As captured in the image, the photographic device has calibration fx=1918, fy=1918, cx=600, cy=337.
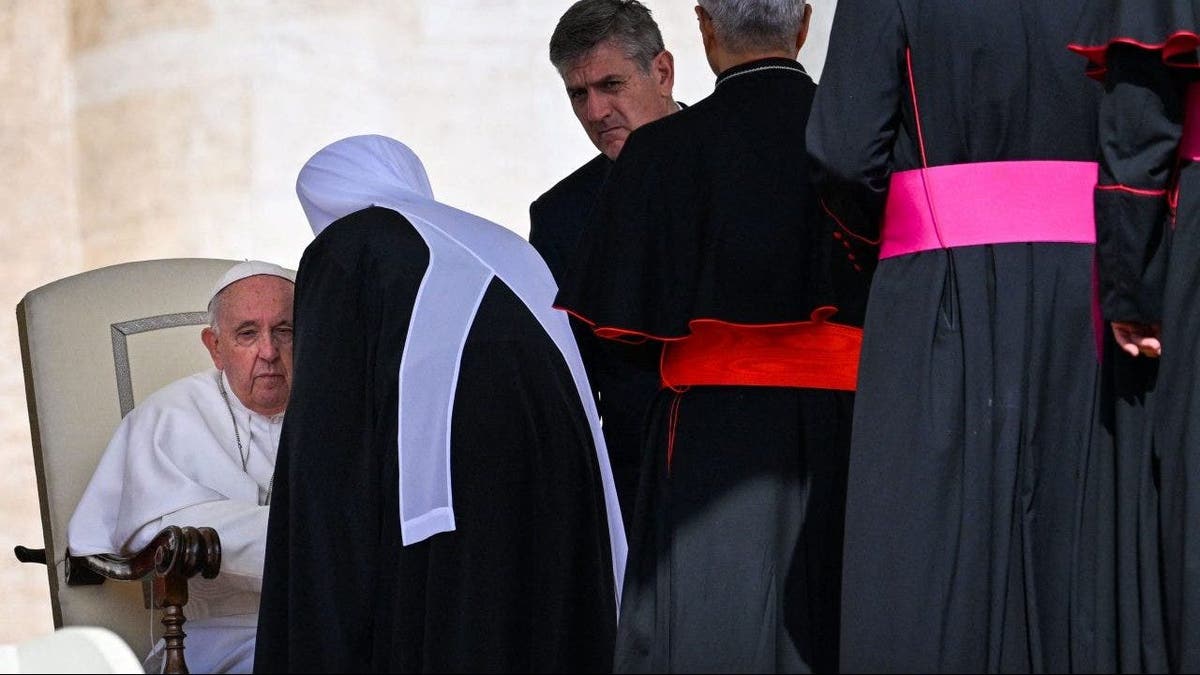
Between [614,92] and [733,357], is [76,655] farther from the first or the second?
[614,92]

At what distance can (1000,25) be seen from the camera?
310 cm

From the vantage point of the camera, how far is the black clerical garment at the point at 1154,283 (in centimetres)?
285

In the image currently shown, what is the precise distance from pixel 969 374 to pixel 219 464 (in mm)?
2347

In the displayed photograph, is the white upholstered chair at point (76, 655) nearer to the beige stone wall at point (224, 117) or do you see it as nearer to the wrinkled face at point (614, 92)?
the wrinkled face at point (614, 92)

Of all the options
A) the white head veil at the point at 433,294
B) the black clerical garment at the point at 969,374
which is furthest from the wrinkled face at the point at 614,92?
the black clerical garment at the point at 969,374

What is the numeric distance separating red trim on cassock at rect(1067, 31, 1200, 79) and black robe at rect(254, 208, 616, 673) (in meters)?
1.55

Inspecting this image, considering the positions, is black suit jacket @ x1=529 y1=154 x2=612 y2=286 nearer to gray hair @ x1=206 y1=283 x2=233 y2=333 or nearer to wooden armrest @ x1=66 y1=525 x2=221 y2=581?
gray hair @ x1=206 y1=283 x2=233 y2=333

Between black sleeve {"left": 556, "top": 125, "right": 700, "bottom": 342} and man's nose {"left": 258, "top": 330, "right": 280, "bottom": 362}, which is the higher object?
black sleeve {"left": 556, "top": 125, "right": 700, "bottom": 342}

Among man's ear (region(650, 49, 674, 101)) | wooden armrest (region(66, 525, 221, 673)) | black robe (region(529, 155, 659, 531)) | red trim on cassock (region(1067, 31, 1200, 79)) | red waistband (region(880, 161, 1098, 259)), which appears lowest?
wooden armrest (region(66, 525, 221, 673))

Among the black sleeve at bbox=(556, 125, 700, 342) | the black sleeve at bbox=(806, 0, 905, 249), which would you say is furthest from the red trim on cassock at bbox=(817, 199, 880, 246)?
the black sleeve at bbox=(556, 125, 700, 342)

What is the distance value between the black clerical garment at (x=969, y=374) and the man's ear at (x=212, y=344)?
2.25 meters

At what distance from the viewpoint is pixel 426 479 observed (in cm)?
393

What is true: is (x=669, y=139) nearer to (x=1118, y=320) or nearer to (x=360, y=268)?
(x=360, y=268)

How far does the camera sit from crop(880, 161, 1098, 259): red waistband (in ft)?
10.1
